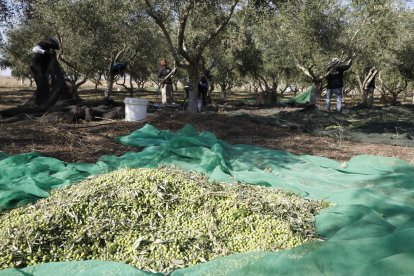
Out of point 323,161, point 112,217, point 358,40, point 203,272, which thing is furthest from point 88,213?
point 358,40

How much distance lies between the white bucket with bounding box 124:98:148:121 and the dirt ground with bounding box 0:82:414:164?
0.76 feet

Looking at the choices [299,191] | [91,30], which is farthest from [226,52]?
[299,191]

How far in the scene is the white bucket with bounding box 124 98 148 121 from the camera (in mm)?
9039

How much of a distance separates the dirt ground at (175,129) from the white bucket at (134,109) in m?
0.23

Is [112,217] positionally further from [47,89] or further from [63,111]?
[47,89]

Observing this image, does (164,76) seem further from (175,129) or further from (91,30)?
(175,129)

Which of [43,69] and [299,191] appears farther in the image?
[43,69]

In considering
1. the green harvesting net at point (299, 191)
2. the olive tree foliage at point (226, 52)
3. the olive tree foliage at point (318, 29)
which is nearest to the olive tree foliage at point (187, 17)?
the green harvesting net at point (299, 191)

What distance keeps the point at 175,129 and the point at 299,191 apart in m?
4.59

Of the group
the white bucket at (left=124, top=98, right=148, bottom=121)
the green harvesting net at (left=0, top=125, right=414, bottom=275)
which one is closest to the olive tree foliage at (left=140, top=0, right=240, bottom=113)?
the white bucket at (left=124, top=98, right=148, bottom=121)

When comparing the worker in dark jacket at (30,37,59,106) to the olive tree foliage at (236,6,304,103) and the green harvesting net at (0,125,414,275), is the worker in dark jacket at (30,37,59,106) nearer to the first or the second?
the green harvesting net at (0,125,414,275)

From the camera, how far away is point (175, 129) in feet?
27.4

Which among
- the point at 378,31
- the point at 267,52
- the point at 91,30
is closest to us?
the point at 91,30

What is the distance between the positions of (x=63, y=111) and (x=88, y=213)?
6.77m
